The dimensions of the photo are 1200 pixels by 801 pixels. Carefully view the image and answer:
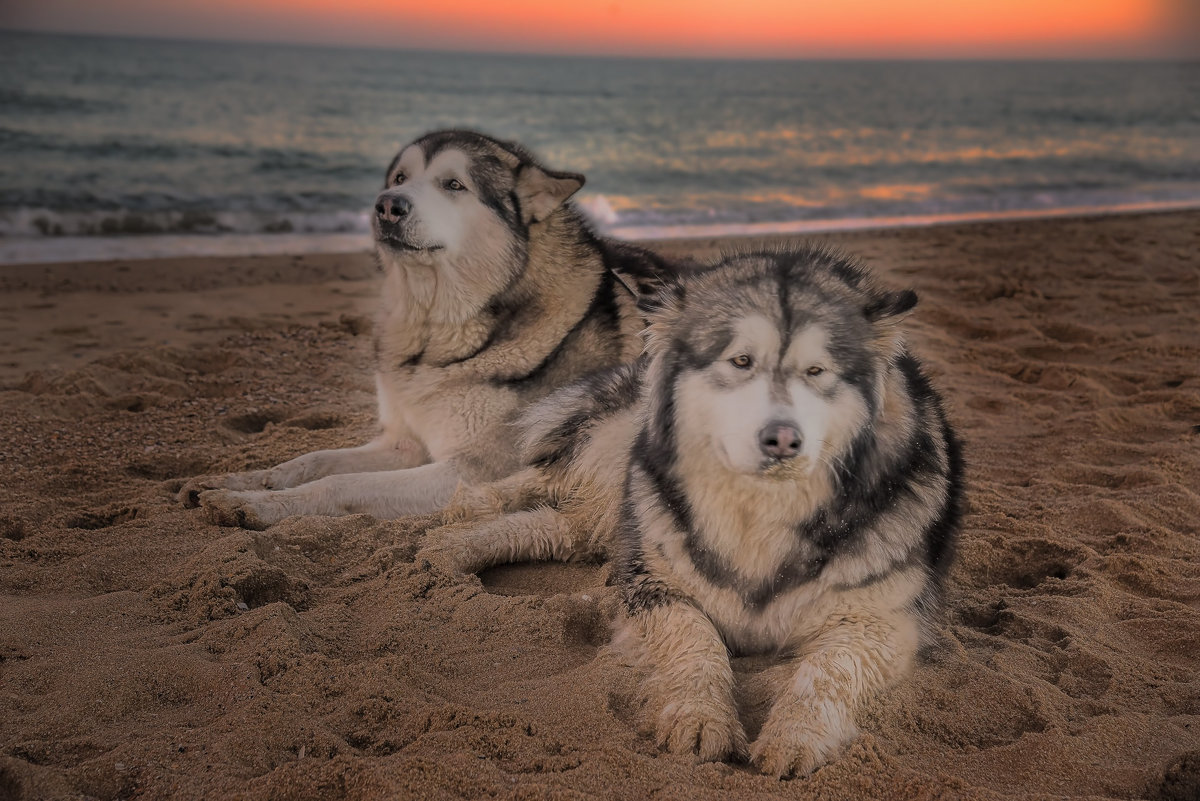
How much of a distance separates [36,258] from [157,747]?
9692mm

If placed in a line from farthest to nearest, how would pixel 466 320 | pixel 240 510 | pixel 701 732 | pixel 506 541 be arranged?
pixel 466 320 < pixel 240 510 < pixel 506 541 < pixel 701 732

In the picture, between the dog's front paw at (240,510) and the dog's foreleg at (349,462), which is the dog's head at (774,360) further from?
the dog's foreleg at (349,462)

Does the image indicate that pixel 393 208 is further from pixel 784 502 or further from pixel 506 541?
pixel 784 502

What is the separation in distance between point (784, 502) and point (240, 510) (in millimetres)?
2818

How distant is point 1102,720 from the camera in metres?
2.89

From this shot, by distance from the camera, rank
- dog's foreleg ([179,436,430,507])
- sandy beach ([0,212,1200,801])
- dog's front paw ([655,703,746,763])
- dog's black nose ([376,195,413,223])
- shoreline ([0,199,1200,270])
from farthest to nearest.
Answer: shoreline ([0,199,1200,270]) → dog's foreleg ([179,436,430,507]) → dog's black nose ([376,195,413,223]) → dog's front paw ([655,703,746,763]) → sandy beach ([0,212,1200,801])

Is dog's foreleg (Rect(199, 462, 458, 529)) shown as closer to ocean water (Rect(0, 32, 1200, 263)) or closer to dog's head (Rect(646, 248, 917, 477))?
dog's head (Rect(646, 248, 917, 477))

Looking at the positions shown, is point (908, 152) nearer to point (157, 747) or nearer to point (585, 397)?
point (585, 397)

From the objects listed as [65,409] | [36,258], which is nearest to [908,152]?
[36,258]

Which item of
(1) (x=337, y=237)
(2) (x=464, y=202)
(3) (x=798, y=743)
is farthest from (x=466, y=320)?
(1) (x=337, y=237)

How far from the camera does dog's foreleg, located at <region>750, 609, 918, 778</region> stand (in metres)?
2.70

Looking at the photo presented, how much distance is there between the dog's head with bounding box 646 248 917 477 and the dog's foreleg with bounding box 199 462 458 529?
1939mm

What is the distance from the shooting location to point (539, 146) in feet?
83.1

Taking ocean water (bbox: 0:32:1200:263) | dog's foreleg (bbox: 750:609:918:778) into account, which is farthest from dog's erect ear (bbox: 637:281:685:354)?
ocean water (bbox: 0:32:1200:263)
